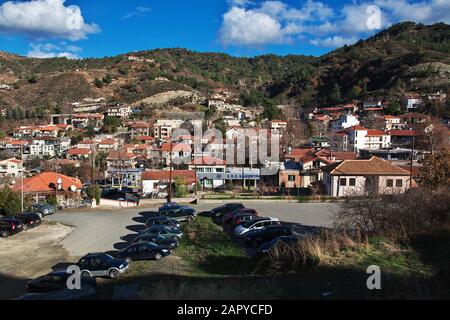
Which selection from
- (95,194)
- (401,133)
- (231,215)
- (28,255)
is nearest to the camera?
(28,255)

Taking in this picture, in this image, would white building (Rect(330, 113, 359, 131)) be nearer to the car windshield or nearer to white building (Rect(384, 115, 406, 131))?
white building (Rect(384, 115, 406, 131))

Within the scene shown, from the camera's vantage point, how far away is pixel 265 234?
17.3 m

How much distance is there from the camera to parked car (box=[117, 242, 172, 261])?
15922mm

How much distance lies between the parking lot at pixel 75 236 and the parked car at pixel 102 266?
2117 mm

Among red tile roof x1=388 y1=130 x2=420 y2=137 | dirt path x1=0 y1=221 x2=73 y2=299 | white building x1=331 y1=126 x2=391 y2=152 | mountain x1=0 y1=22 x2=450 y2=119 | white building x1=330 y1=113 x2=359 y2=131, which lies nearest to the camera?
dirt path x1=0 y1=221 x2=73 y2=299

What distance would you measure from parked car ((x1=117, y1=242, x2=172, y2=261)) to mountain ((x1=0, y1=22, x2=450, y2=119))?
9967 centimetres

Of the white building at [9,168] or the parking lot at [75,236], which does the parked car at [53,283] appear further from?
the white building at [9,168]

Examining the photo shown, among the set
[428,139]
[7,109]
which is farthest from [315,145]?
[7,109]

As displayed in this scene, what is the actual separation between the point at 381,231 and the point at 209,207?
15093 millimetres

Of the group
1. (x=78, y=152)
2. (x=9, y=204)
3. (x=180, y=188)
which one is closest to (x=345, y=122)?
(x=78, y=152)

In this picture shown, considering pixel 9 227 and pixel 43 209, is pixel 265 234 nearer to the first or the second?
pixel 9 227

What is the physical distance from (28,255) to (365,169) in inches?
985

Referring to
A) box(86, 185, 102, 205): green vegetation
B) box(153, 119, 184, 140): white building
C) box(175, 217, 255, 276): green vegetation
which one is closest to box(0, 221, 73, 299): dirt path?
box(175, 217, 255, 276): green vegetation

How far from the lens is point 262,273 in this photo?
492 inches
